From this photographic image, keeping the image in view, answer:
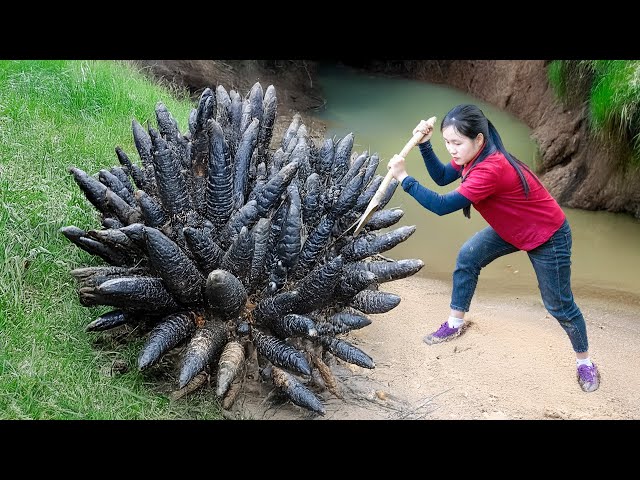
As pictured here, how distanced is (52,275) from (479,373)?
88.2 inches

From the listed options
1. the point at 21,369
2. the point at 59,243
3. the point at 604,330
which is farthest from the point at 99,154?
the point at 604,330

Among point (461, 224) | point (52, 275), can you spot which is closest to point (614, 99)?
point (461, 224)

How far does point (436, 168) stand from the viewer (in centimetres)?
372

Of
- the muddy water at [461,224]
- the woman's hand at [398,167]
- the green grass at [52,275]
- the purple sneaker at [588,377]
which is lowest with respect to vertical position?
the muddy water at [461,224]

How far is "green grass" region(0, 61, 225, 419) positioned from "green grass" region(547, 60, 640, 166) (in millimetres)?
4033

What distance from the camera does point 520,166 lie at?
11.3 feet

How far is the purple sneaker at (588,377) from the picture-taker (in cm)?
359

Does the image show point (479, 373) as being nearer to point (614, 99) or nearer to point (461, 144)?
point (461, 144)

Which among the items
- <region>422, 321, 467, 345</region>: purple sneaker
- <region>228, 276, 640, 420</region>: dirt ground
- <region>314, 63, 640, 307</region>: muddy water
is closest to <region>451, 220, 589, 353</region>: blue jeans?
<region>228, 276, 640, 420</region>: dirt ground

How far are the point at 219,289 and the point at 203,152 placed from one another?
0.88 meters

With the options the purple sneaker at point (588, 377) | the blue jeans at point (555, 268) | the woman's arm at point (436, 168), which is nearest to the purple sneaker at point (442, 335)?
the blue jeans at point (555, 268)

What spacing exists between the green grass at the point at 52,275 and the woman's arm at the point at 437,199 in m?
1.37

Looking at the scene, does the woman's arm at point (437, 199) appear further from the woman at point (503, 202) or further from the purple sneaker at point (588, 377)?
the purple sneaker at point (588, 377)

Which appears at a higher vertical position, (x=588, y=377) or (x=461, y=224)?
(x=588, y=377)
